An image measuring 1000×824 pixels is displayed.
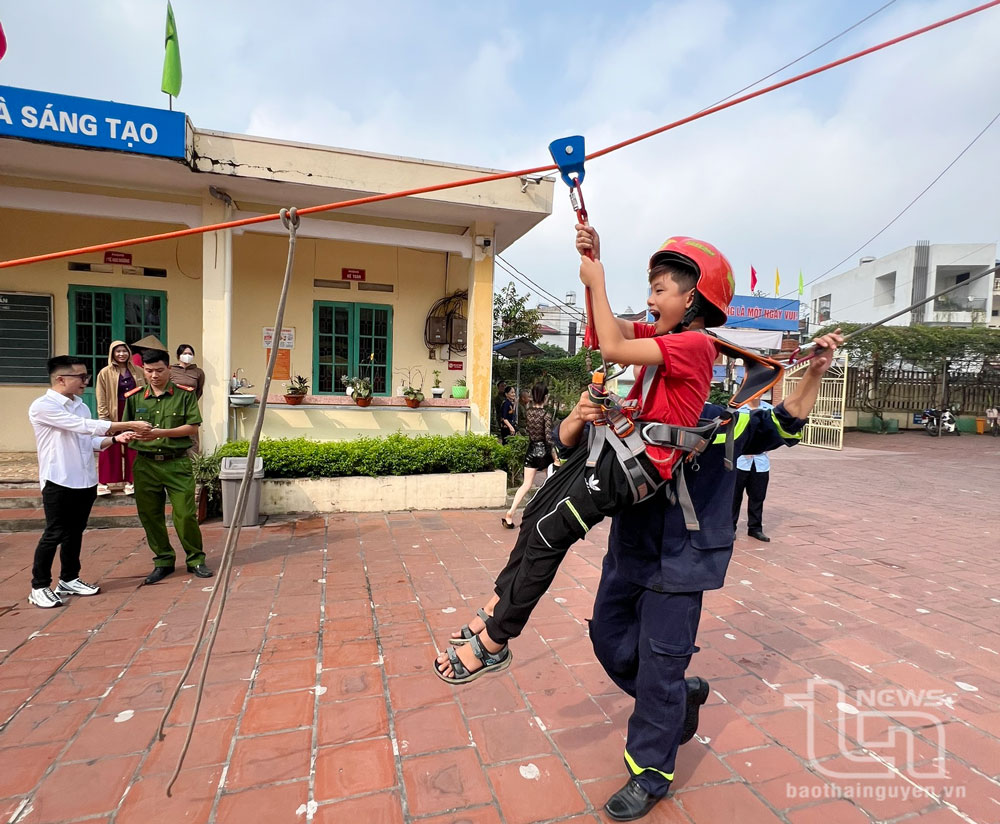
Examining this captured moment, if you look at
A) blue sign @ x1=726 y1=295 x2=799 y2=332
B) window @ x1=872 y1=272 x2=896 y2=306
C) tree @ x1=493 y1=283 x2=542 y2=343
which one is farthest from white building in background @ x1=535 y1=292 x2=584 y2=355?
window @ x1=872 y1=272 x2=896 y2=306

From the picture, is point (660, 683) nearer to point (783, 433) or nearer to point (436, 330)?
point (783, 433)

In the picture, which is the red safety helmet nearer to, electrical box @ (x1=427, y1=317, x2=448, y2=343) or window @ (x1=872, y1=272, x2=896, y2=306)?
electrical box @ (x1=427, y1=317, x2=448, y2=343)

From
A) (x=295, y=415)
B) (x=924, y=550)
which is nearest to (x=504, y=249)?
(x=295, y=415)

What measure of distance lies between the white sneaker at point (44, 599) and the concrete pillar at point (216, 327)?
9.35 ft

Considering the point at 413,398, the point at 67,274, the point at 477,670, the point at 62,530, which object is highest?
the point at 67,274

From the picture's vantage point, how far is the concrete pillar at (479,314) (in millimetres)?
7371

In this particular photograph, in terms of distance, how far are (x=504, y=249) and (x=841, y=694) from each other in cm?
750

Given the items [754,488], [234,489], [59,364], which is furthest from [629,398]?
[234,489]

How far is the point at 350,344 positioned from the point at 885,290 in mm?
37966

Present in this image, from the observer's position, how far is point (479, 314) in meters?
7.36

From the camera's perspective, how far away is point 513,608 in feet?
6.14

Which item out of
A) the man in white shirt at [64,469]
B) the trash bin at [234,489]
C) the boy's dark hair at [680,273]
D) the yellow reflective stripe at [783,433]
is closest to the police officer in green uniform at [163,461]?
the man in white shirt at [64,469]

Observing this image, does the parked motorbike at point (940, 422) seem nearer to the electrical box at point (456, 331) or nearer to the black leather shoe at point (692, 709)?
the electrical box at point (456, 331)

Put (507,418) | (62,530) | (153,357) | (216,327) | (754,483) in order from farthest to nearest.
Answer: (507,418) < (216,327) < (754,483) < (153,357) < (62,530)
